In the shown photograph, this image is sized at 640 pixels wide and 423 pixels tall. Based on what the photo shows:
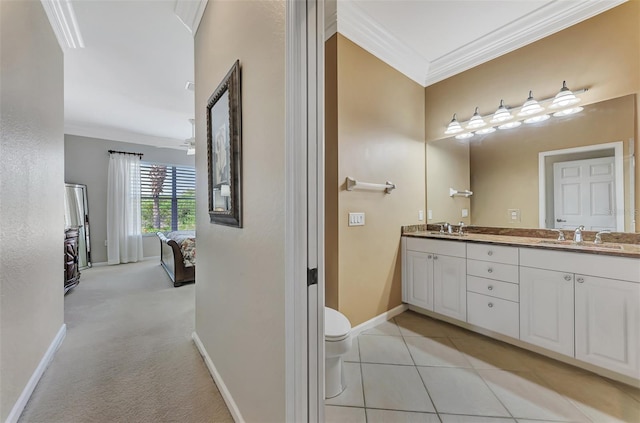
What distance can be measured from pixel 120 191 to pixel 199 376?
4910 mm

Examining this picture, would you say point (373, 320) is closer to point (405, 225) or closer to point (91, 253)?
point (405, 225)

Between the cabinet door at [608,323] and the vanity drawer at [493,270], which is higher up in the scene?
the vanity drawer at [493,270]

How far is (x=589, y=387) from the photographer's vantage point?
1587 mm

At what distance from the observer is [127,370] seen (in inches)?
70.0

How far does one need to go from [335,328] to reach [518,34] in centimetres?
293

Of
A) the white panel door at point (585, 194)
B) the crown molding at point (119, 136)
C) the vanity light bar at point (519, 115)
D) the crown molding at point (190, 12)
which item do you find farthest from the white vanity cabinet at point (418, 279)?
the crown molding at point (119, 136)

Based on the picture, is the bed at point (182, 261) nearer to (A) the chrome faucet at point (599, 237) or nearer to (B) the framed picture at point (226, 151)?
(B) the framed picture at point (226, 151)

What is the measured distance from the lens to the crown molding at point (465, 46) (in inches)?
78.4

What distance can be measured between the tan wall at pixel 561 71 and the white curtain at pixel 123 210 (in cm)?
578

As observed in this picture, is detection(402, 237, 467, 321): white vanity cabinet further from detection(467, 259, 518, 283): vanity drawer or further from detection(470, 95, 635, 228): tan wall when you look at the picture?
detection(470, 95, 635, 228): tan wall

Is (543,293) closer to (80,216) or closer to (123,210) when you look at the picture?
(80,216)

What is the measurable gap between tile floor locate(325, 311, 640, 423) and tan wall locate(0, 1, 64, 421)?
1.82 m

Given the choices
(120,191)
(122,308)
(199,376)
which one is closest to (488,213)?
(199,376)

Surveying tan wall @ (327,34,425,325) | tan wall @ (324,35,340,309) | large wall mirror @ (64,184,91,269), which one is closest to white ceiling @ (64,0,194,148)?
large wall mirror @ (64,184,91,269)
